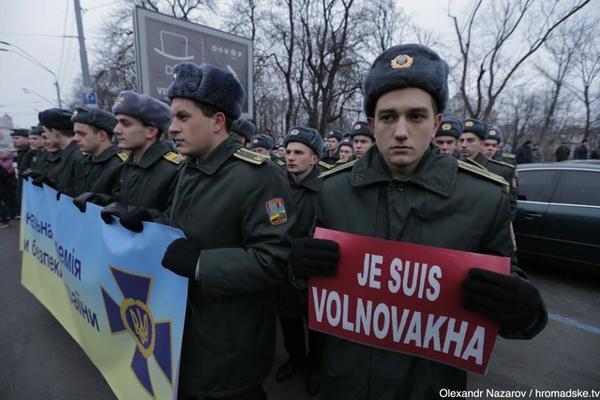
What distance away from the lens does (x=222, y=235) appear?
Answer: 1486mm

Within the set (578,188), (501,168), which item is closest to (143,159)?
(501,168)

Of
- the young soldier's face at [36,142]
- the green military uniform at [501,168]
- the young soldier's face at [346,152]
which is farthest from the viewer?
→ the young soldier's face at [36,142]

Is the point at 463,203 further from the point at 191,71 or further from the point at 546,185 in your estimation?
the point at 546,185

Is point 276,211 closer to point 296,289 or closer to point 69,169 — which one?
point 296,289

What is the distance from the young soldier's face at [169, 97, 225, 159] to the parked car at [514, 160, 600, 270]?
5030 millimetres

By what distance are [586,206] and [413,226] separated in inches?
179

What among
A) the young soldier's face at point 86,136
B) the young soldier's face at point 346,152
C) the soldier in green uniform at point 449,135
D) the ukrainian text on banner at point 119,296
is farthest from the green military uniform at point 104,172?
the soldier in green uniform at point 449,135

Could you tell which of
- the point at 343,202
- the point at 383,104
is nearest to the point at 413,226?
the point at 343,202

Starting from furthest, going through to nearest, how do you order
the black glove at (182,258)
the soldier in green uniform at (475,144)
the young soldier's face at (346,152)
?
the young soldier's face at (346,152) < the soldier in green uniform at (475,144) < the black glove at (182,258)

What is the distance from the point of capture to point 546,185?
465 centimetres

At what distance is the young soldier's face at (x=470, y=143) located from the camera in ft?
14.7

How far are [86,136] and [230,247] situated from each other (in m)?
2.50

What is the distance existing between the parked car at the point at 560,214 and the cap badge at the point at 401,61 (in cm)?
458

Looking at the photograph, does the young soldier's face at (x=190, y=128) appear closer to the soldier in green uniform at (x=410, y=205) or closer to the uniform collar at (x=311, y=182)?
the soldier in green uniform at (x=410, y=205)
